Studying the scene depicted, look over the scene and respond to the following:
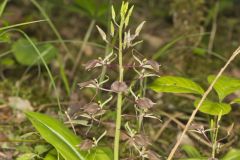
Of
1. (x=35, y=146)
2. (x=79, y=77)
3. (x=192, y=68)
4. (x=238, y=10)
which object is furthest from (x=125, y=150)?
(x=238, y=10)

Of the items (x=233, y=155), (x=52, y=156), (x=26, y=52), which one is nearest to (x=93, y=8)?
(x=26, y=52)

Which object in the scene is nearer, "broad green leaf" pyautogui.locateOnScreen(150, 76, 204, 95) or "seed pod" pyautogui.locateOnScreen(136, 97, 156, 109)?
"seed pod" pyautogui.locateOnScreen(136, 97, 156, 109)

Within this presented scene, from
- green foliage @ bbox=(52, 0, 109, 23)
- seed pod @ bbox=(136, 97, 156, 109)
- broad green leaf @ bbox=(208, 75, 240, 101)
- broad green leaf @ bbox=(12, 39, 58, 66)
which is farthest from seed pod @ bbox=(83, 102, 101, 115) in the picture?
green foliage @ bbox=(52, 0, 109, 23)

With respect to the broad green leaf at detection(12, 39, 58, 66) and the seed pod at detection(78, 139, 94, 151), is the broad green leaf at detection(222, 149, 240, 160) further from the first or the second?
the broad green leaf at detection(12, 39, 58, 66)

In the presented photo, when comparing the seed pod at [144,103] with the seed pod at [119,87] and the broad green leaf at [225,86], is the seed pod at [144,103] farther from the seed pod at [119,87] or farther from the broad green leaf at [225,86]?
the broad green leaf at [225,86]

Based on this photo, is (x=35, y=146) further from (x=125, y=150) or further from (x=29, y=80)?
(x=29, y=80)

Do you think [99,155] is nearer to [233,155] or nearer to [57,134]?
[57,134]
